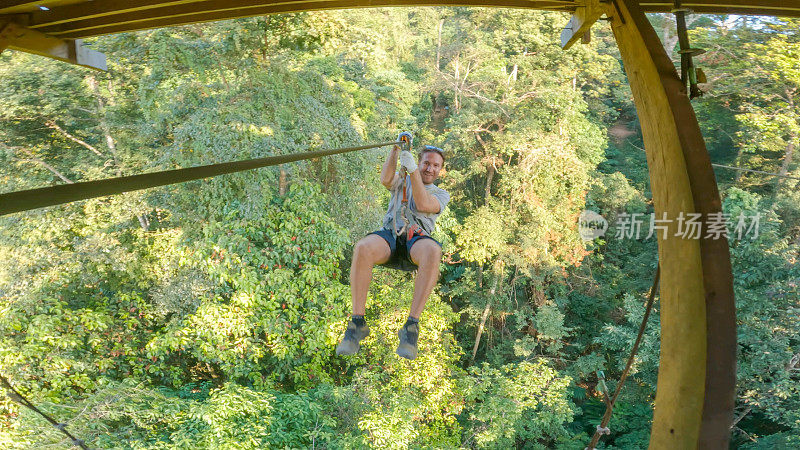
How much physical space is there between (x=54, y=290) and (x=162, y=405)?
2506 millimetres

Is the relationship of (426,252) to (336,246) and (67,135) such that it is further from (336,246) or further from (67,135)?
(67,135)

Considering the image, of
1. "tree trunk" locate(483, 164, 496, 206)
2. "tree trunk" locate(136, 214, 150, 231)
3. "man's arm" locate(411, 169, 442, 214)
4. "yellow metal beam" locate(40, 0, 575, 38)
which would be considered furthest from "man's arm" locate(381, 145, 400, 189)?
"tree trunk" locate(483, 164, 496, 206)

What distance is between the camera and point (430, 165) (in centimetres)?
258

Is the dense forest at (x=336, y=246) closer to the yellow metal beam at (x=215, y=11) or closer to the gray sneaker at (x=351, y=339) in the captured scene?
the yellow metal beam at (x=215, y=11)

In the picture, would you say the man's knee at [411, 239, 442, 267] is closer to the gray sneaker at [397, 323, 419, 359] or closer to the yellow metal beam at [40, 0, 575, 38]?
the gray sneaker at [397, 323, 419, 359]

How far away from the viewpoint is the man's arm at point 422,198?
7.68ft

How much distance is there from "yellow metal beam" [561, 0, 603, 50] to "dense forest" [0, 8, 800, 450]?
4.48 metres

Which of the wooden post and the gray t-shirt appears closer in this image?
the wooden post

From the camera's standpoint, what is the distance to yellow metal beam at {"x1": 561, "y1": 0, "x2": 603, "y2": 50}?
1812 mm

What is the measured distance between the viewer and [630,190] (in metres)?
11.8

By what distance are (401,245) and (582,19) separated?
1170 mm

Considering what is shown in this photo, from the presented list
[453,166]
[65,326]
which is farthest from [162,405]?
[453,166]

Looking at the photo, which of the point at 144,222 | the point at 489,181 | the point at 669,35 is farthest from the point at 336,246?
the point at 669,35

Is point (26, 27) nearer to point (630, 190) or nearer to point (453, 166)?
point (453, 166)
